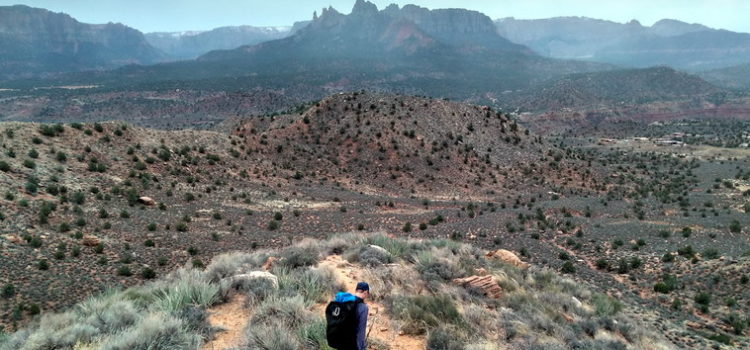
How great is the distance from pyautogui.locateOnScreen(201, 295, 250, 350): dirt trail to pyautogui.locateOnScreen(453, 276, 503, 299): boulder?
6158 mm

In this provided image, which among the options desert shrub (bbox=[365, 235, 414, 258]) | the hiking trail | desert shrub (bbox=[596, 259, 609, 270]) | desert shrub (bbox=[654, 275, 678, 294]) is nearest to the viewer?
the hiking trail

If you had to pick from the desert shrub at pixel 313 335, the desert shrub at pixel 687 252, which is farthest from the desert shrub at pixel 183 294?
the desert shrub at pixel 687 252

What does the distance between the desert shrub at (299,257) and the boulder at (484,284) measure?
4.50m

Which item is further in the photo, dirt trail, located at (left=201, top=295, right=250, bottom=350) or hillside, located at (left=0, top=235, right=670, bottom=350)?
dirt trail, located at (left=201, top=295, right=250, bottom=350)

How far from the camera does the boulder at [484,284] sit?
1186 centimetres

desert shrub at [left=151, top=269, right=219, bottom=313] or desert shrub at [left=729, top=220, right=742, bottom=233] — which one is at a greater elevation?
desert shrub at [left=151, top=269, right=219, bottom=313]

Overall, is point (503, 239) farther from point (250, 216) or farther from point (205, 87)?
point (205, 87)

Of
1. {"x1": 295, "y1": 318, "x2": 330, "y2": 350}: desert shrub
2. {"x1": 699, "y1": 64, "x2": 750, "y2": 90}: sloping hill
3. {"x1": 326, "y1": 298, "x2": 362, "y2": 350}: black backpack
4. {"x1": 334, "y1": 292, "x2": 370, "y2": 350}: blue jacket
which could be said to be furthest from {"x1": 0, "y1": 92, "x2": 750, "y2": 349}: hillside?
{"x1": 699, "y1": 64, "x2": 750, "y2": 90}: sloping hill

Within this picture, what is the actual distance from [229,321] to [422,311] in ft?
14.1

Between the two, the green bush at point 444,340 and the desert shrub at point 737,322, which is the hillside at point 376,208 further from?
the green bush at point 444,340

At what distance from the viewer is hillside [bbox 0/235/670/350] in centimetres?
781

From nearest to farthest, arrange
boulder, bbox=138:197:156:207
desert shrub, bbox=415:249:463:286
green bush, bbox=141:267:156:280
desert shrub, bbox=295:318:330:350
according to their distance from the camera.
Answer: desert shrub, bbox=295:318:330:350
desert shrub, bbox=415:249:463:286
green bush, bbox=141:267:156:280
boulder, bbox=138:197:156:207

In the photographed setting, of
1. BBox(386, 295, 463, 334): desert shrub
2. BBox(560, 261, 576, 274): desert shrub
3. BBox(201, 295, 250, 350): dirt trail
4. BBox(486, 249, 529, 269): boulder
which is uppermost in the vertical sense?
BBox(201, 295, 250, 350): dirt trail

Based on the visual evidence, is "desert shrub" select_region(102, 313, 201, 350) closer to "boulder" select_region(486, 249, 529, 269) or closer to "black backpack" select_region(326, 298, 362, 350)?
"black backpack" select_region(326, 298, 362, 350)
